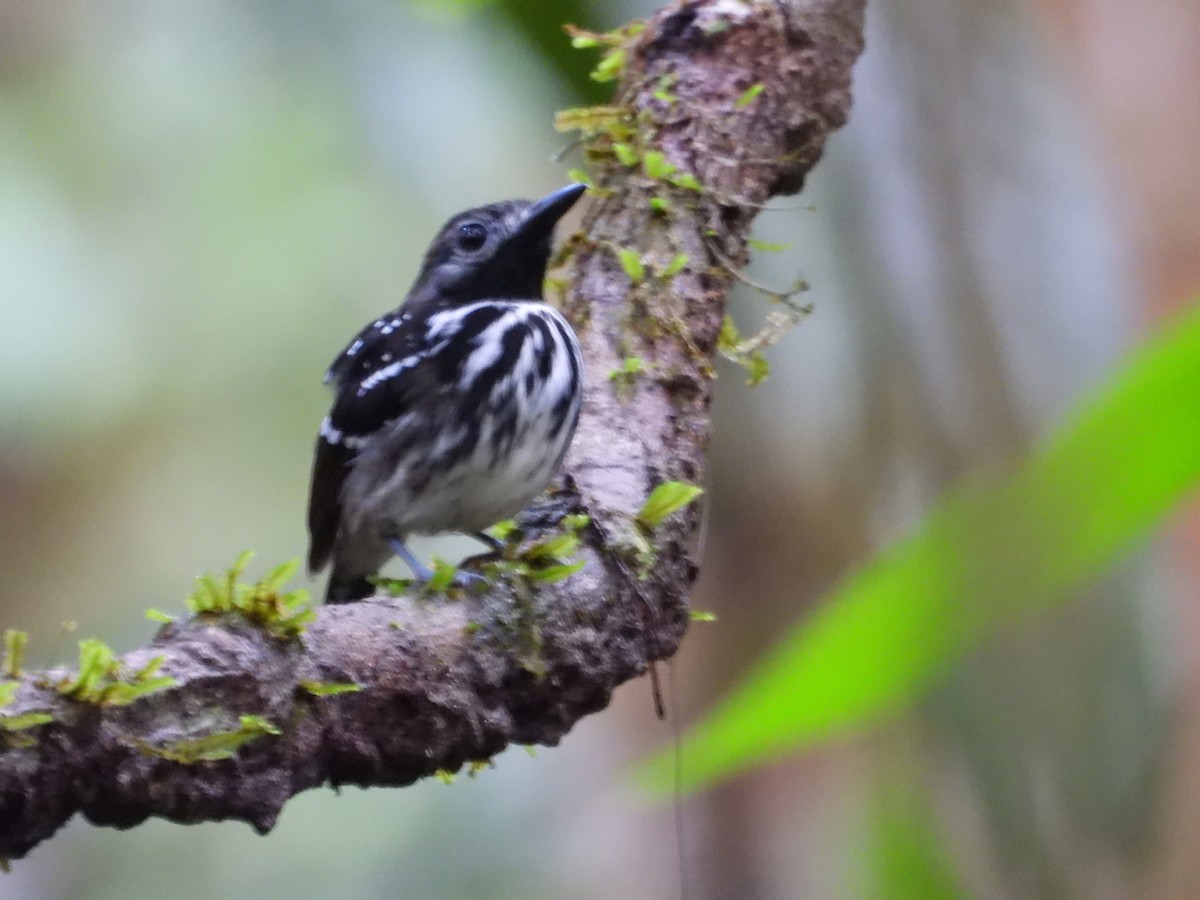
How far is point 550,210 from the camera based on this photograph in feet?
8.11

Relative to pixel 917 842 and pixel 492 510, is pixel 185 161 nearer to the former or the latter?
pixel 492 510

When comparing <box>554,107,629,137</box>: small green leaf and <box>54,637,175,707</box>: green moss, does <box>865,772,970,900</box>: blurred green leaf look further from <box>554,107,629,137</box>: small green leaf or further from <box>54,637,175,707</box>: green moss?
<box>554,107,629,137</box>: small green leaf

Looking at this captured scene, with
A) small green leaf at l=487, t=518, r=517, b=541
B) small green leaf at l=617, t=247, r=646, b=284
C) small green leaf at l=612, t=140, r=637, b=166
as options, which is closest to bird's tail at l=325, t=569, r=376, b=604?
small green leaf at l=487, t=518, r=517, b=541

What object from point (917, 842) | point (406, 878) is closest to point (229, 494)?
point (406, 878)

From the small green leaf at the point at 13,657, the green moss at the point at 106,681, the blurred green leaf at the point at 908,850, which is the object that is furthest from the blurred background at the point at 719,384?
the small green leaf at the point at 13,657

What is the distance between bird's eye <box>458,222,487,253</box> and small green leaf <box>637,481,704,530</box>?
0.97 metres

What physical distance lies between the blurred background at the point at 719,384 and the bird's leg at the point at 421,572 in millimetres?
463

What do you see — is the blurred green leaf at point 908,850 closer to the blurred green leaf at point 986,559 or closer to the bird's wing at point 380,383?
the blurred green leaf at point 986,559

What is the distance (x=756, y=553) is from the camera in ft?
10.3

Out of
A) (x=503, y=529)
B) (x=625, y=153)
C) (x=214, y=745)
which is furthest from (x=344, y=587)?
(x=214, y=745)

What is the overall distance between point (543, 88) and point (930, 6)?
138 cm

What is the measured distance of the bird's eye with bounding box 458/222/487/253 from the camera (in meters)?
2.65

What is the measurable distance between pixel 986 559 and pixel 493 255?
4.93ft

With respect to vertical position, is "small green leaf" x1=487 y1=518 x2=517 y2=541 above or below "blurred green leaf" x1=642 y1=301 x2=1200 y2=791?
above
